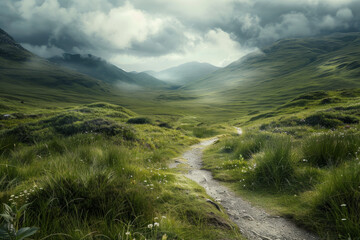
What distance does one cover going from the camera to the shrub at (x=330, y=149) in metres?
7.25

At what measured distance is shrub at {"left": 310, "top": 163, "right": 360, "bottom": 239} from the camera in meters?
3.92

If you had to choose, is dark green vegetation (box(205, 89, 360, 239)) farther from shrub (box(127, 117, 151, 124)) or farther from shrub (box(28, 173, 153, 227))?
shrub (box(127, 117, 151, 124))

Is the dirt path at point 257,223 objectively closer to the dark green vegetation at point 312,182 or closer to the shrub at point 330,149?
the dark green vegetation at point 312,182

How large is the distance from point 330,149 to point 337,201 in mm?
4023

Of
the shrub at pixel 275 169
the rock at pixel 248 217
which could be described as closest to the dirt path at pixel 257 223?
the rock at pixel 248 217

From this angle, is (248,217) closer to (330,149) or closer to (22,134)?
(330,149)

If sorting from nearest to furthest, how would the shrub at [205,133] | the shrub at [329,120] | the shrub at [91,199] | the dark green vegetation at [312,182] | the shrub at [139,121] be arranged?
the shrub at [91,199]
the dark green vegetation at [312,182]
the shrub at [329,120]
the shrub at [139,121]
the shrub at [205,133]

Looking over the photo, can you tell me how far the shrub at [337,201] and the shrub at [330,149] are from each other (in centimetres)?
305

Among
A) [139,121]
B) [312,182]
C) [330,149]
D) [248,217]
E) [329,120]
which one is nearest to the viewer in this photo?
[248,217]

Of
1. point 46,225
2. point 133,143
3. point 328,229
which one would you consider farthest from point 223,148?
point 46,225

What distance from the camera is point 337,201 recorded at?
428 cm

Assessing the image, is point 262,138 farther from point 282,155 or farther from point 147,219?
point 147,219

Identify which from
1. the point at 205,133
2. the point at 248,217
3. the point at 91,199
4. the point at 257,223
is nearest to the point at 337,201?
the point at 257,223

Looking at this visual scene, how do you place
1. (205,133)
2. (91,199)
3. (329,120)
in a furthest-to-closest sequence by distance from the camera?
(205,133) < (329,120) < (91,199)
